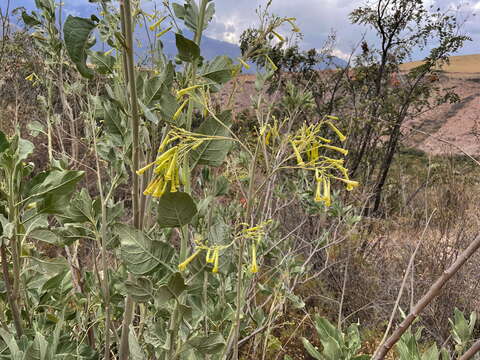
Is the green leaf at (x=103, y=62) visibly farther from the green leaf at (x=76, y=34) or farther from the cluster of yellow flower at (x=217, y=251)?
the cluster of yellow flower at (x=217, y=251)

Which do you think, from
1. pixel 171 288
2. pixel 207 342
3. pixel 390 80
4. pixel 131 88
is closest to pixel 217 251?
pixel 171 288

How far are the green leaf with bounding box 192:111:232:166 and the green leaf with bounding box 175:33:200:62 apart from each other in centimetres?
12

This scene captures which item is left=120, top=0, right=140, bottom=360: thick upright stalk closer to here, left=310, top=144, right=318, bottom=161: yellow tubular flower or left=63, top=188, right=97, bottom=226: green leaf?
left=63, top=188, right=97, bottom=226: green leaf

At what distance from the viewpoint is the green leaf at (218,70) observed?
775mm

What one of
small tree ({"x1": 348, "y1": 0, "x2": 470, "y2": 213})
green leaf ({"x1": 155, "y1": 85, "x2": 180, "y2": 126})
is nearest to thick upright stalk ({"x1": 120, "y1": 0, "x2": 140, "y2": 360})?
green leaf ({"x1": 155, "y1": 85, "x2": 180, "y2": 126})

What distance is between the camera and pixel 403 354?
779 millimetres

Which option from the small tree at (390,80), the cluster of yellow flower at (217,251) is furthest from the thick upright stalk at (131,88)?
the small tree at (390,80)

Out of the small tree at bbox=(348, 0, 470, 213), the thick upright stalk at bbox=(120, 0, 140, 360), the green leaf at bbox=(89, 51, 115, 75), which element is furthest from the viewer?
the small tree at bbox=(348, 0, 470, 213)

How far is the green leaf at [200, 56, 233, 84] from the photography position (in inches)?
30.5

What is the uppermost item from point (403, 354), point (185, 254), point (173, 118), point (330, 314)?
point (173, 118)

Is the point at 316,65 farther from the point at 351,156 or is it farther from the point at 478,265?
the point at 478,265

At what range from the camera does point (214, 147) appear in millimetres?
761

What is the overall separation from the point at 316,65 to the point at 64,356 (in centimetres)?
599

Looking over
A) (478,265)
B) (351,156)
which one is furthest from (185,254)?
(351,156)
